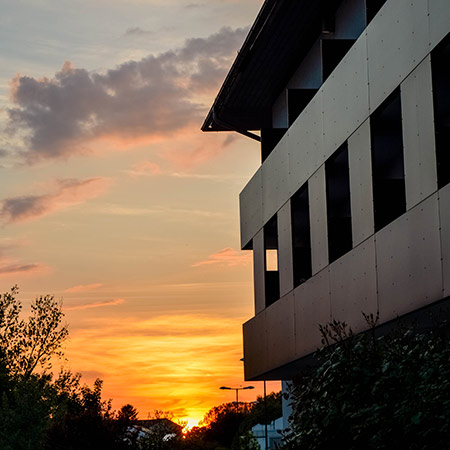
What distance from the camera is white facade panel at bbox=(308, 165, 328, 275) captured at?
77.4 feet

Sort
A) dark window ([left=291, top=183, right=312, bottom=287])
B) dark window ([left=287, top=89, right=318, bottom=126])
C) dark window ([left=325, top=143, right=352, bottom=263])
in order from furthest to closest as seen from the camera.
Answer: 1. dark window ([left=287, top=89, right=318, bottom=126])
2. dark window ([left=291, top=183, right=312, bottom=287])
3. dark window ([left=325, top=143, right=352, bottom=263])

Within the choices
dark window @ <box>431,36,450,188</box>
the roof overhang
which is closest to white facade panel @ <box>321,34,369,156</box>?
dark window @ <box>431,36,450,188</box>

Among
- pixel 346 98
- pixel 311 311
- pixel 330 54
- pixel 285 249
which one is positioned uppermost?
pixel 330 54

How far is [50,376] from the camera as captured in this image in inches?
2152

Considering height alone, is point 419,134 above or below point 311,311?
above

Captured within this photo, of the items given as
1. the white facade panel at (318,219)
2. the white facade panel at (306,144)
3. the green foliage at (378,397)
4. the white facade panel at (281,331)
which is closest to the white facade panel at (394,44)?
the white facade panel at (306,144)

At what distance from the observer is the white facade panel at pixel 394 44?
16703 millimetres

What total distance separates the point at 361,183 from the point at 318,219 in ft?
12.9

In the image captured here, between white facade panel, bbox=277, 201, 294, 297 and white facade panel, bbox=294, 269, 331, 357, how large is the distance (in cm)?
143

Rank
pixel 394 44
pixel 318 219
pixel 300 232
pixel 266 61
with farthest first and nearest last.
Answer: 1. pixel 300 232
2. pixel 266 61
3. pixel 318 219
4. pixel 394 44

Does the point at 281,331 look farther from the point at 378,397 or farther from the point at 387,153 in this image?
the point at 378,397

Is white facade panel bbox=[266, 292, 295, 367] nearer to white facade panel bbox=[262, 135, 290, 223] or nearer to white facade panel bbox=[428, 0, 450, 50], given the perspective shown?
white facade panel bbox=[262, 135, 290, 223]

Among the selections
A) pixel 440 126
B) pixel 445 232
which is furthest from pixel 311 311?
pixel 445 232

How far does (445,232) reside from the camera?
15672 millimetres
